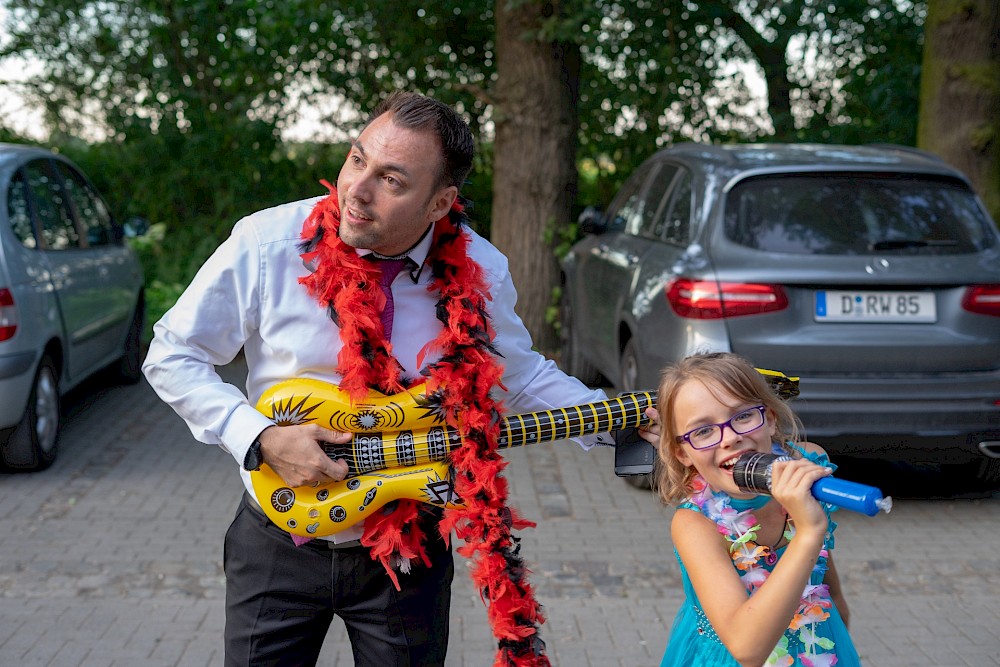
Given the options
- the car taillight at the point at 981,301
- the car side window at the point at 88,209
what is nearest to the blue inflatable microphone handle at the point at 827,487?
the car taillight at the point at 981,301

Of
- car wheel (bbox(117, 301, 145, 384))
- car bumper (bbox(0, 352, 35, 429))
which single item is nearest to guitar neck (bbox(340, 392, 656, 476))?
car bumper (bbox(0, 352, 35, 429))

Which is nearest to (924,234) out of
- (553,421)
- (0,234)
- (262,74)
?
(553,421)

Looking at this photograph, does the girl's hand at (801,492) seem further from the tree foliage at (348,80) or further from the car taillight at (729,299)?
the tree foliage at (348,80)

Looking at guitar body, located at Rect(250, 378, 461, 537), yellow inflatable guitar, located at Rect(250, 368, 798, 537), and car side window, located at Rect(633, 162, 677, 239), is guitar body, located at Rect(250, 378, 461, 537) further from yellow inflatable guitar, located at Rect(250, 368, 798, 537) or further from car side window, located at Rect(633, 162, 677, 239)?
car side window, located at Rect(633, 162, 677, 239)

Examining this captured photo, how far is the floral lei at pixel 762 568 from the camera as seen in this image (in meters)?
2.18

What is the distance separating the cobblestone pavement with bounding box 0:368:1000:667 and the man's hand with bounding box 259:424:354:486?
1.89m

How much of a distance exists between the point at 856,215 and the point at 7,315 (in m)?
4.33

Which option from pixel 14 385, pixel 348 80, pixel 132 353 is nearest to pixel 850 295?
pixel 14 385

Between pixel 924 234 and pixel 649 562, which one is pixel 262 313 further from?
pixel 924 234

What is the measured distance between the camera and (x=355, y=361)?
2330mm

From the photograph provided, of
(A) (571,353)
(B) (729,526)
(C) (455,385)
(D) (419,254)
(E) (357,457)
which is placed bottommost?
(A) (571,353)

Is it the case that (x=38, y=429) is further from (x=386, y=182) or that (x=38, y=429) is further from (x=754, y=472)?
(x=754, y=472)

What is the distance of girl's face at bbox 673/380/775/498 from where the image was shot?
210 cm

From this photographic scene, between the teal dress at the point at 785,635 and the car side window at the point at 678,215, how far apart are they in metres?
3.44
